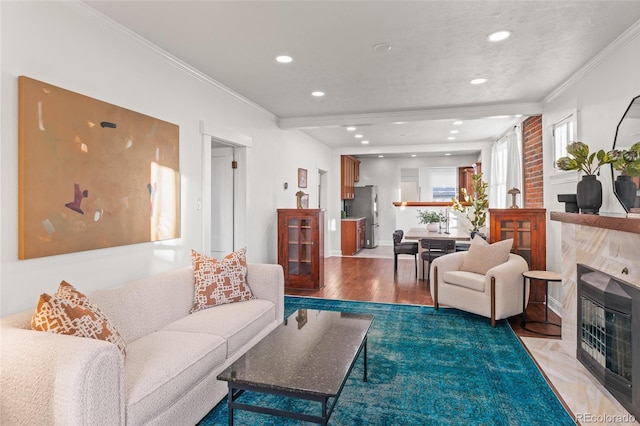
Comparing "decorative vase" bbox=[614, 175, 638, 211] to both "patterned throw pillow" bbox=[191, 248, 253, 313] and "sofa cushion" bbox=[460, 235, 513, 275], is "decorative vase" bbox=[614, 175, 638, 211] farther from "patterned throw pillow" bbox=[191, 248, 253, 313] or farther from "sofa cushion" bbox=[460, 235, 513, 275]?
"patterned throw pillow" bbox=[191, 248, 253, 313]

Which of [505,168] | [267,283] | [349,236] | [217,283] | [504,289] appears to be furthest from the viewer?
[349,236]

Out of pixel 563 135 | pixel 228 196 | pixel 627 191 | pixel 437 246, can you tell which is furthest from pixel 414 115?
pixel 627 191

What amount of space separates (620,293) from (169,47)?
148 inches

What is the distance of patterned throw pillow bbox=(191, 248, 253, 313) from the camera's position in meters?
3.01

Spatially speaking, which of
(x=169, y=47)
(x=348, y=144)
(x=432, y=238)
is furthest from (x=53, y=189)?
(x=348, y=144)

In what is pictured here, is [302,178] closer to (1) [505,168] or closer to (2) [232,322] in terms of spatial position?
(1) [505,168]

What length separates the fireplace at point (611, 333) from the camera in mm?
2213

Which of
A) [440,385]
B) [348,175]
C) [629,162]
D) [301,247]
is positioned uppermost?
[348,175]

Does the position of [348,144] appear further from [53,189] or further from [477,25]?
[53,189]

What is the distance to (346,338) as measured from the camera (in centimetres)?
235

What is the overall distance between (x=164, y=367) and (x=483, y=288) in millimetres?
3196

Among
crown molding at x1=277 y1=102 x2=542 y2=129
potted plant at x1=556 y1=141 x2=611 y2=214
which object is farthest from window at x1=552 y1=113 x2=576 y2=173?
potted plant at x1=556 y1=141 x2=611 y2=214

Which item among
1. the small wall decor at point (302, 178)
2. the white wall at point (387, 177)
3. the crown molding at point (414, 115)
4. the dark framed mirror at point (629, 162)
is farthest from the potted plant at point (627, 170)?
the white wall at point (387, 177)

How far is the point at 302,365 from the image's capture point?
1.94 m
